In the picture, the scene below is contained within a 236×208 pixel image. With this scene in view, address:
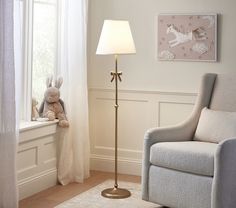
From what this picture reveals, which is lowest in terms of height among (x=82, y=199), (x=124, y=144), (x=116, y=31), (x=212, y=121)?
(x=82, y=199)

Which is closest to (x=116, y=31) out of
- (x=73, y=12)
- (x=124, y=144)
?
(x=73, y=12)

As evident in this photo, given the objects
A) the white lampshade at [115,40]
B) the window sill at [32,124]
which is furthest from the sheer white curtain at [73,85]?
the white lampshade at [115,40]

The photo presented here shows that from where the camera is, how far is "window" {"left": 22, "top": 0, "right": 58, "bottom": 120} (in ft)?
13.9

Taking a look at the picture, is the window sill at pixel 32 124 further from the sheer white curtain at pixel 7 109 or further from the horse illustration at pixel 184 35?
the horse illustration at pixel 184 35

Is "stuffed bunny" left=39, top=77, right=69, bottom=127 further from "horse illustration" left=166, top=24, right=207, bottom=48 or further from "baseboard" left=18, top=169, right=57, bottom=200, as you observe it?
"horse illustration" left=166, top=24, right=207, bottom=48

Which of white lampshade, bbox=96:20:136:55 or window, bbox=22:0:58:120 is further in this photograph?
window, bbox=22:0:58:120

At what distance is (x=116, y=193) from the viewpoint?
13.9 ft

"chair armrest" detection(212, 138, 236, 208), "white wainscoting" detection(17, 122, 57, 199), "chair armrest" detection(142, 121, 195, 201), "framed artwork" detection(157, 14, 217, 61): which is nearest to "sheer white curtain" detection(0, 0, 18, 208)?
"white wainscoting" detection(17, 122, 57, 199)

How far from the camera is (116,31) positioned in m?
4.15

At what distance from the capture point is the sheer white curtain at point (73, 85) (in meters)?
4.56

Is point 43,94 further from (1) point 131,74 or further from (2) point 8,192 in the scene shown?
(2) point 8,192

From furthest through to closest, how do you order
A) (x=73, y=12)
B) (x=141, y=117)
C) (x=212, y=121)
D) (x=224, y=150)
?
→ (x=141, y=117), (x=73, y=12), (x=212, y=121), (x=224, y=150)

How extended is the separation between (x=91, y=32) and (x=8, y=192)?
6.52 feet

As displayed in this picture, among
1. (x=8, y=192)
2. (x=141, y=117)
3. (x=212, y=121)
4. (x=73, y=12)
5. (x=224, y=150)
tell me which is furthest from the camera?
(x=141, y=117)
